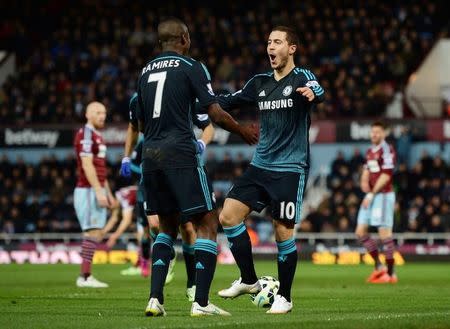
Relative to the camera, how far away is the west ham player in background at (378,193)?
1664 centimetres

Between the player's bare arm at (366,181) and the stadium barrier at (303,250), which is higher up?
the player's bare arm at (366,181)

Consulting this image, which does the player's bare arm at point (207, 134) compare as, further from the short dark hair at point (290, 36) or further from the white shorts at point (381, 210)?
the white shorts at point (381, 210)

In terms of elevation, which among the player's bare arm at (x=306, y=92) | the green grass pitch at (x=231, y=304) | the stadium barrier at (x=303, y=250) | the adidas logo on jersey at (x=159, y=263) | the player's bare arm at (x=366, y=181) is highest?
the player's bare arm at (x=306, y=92)

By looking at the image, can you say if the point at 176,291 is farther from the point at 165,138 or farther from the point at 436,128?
the point at 436,128

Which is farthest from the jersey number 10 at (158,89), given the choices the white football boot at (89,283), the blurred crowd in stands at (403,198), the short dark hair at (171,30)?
the blurred crowd in stands at (403,198)

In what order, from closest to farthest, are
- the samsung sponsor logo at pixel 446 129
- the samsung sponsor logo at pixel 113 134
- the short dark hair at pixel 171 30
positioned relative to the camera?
the short dark hair at pixel 171 30 < the samsung sponsor logo at pixel 446 129 < the samsung sponsor logo at pixel 113 134

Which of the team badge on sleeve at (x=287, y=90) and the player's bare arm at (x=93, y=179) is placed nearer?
the team badge on sleeve at (x=287, y=90)

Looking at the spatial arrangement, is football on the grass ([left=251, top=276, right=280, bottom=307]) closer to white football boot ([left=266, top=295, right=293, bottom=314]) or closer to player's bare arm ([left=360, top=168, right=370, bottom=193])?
white football boot ([left=266, top=295, right=293, bottom=314])

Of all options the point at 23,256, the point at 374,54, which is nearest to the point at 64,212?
the point at 23,256

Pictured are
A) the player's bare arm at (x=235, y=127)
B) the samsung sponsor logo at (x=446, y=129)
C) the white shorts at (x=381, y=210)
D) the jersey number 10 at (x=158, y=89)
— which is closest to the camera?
the player's bare arm at (x=235, y=127)

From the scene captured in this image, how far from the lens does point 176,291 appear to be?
13.2 metres

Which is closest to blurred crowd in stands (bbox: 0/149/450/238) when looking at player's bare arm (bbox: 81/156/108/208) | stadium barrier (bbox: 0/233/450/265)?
stadium barrier (bbox: 0/233/450/265)

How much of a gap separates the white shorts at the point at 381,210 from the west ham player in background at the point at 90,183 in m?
4.25

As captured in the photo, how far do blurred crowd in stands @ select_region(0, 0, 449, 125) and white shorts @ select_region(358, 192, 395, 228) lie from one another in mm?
13068
